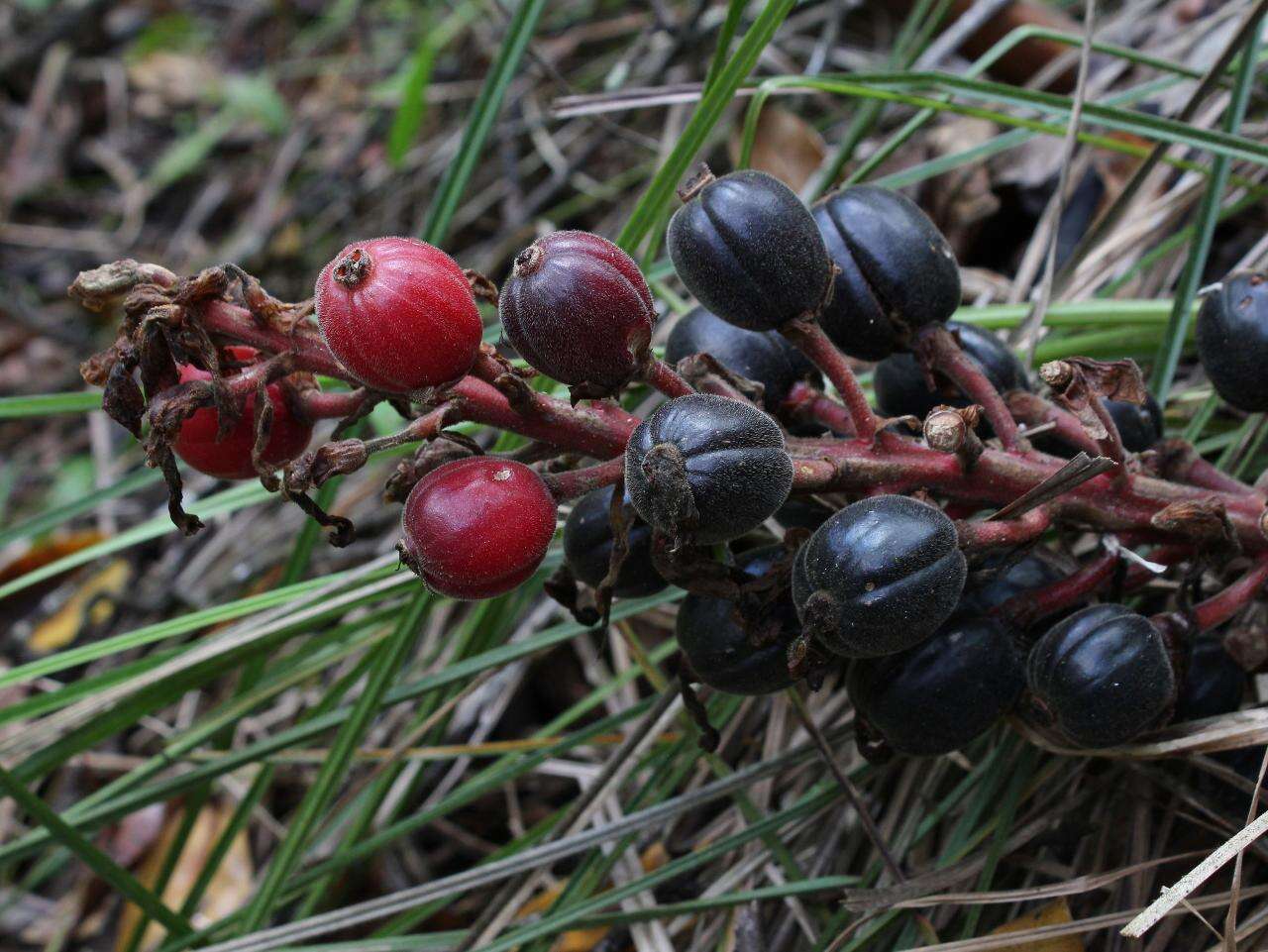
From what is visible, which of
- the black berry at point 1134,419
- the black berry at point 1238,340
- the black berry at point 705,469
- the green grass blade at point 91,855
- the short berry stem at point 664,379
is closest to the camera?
the black berry at point 705,469

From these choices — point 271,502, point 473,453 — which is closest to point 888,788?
point 473,453

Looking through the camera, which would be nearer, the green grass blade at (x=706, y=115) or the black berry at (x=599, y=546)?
the black berry at (x=599, y=546)

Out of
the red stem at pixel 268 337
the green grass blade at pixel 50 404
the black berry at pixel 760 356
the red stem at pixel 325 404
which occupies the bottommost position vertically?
the green grass blade at pixel 50 404

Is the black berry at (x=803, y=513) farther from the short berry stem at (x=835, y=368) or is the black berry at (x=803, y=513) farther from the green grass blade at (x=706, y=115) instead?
the green grass blade at (x=706, y=115)

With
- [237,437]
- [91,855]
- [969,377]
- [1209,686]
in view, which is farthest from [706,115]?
[91,855]

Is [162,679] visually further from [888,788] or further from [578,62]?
[578,62]

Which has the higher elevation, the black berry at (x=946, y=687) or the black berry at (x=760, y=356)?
the black berry at (x=760, y=356)

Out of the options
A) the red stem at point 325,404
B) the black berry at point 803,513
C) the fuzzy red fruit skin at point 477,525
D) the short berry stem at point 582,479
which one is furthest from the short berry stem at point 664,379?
the red stem at point 325,404
